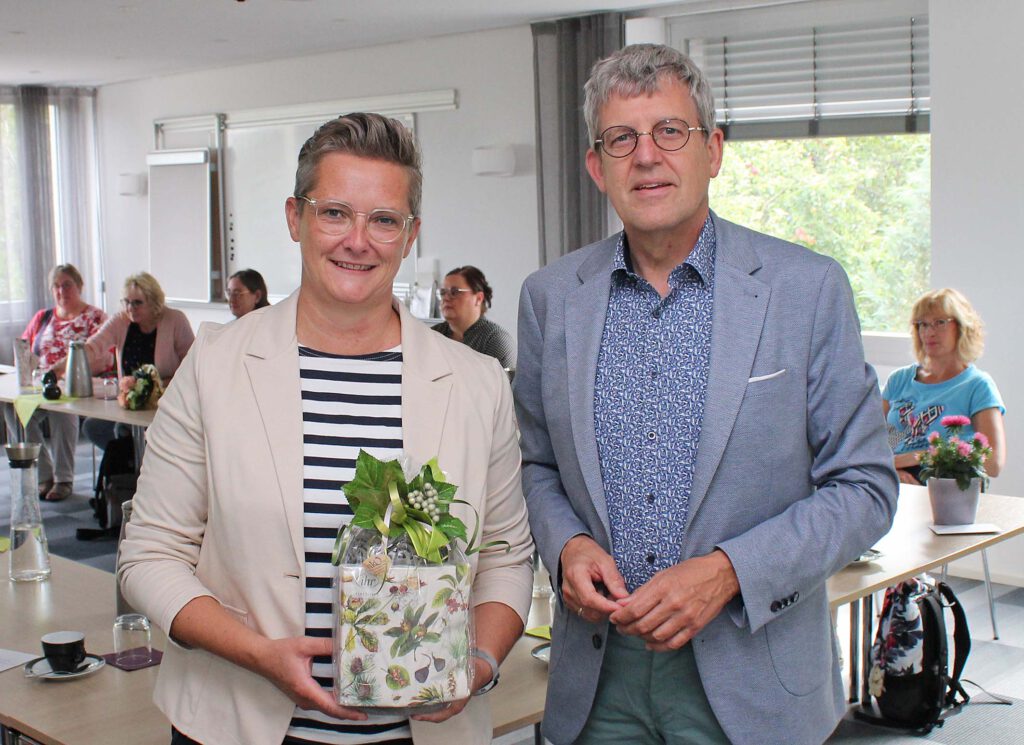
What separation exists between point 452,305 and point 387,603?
4980mm

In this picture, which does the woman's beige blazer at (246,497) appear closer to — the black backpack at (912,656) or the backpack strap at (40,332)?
the black backpack at (912,656)

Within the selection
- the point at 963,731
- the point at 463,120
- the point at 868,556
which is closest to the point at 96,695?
the point at 868,556

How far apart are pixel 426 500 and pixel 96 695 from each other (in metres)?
1.11

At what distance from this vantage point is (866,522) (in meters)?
1.62

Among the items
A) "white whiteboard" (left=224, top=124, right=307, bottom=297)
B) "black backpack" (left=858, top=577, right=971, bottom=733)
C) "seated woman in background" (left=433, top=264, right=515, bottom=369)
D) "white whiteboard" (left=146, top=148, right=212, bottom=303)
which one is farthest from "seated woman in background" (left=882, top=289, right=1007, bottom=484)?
"white whiteboard" (left=146, top=148, right=212, bottom=303)

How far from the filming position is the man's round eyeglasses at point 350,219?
1574 millimetres

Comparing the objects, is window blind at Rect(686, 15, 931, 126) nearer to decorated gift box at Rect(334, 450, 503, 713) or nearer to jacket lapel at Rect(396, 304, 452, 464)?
A: jacket lapel at Rect(396, 304, 452, 464)

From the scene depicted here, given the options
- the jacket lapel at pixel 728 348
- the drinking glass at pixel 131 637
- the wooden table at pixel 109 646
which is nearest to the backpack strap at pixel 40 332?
the wooden table at pixel 109 646

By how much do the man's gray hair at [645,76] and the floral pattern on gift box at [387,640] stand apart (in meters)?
0.72

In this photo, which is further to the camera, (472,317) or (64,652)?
(472,317)

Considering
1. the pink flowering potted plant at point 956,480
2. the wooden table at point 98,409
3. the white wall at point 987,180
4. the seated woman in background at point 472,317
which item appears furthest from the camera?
the seated woman in background at point 472,317

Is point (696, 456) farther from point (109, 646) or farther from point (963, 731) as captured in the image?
point (963, 731)

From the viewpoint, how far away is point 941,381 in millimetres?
5090

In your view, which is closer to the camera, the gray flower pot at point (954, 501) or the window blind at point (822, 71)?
the gray flower pot at point (954, 501)
